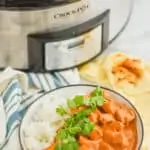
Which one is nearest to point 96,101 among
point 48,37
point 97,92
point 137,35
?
point 97,92

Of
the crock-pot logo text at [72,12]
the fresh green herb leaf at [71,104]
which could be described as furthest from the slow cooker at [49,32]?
the fresh green herb leaf at [71,104]

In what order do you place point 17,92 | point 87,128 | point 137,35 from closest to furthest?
point 87,128 < point 17,92 < point 137,35

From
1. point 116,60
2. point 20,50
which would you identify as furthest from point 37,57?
point 116,60

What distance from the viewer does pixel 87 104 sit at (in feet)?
2.36

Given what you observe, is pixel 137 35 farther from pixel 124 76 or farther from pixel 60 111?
pixel 60 111

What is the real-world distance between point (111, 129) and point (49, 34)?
0.57 ft

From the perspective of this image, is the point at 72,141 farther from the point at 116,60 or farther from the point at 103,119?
the point at 116,60

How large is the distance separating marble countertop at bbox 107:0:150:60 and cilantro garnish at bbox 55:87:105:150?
187 millimetres

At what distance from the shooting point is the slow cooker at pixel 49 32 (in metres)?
0.75

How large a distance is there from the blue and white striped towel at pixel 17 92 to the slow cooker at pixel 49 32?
15 millimetres

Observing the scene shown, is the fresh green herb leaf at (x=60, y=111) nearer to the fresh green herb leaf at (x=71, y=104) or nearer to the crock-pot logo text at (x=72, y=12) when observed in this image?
the fresh green herb leaf at (x=71, y=104)

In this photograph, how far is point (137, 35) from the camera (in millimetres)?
941

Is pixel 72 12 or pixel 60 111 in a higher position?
pixel 72 12

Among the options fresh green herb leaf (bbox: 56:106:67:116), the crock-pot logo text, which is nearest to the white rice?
fresh green herb leaf (bbox: 56:106:67:116)
